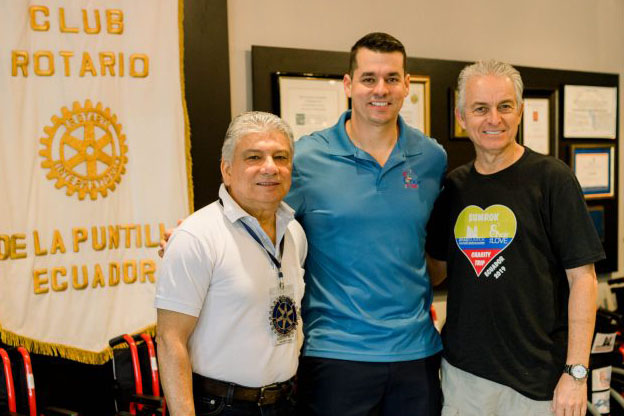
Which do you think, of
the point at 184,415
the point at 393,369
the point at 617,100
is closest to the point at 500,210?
the point at 393,369

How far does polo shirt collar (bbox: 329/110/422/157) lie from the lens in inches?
80.4

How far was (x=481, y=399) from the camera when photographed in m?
1.92

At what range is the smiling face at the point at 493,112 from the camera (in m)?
1.91

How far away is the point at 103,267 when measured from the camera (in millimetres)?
2631

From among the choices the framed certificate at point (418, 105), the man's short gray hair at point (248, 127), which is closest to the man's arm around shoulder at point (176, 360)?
the man's short gray hair at point (248, 127)

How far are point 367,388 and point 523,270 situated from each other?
613 millimetres

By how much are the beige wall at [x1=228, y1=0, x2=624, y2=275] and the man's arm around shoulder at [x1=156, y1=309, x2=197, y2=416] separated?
4.96ft

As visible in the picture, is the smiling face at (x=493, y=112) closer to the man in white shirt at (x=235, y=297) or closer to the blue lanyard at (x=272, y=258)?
the man in white shirt at (x=235, y=297)

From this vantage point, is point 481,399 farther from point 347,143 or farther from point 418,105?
point 418,105

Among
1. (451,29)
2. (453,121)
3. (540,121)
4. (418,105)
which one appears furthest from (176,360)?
(540,121)

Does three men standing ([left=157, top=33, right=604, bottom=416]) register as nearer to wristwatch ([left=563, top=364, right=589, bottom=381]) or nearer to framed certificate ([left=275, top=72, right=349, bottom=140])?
wristwatch ([left=563, top=364, right=589, bottom=381])

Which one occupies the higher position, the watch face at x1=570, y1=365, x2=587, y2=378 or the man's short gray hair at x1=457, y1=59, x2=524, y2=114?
the man's short gray hair at x1=457, y1=59, x2=524, y2=114

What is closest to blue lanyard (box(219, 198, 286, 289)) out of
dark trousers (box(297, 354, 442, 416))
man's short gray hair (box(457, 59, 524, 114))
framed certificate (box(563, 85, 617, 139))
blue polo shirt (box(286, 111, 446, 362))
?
blue polo shirt (box(286, 111, 446, 362))

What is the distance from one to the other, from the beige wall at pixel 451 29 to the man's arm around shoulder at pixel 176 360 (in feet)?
4.96
